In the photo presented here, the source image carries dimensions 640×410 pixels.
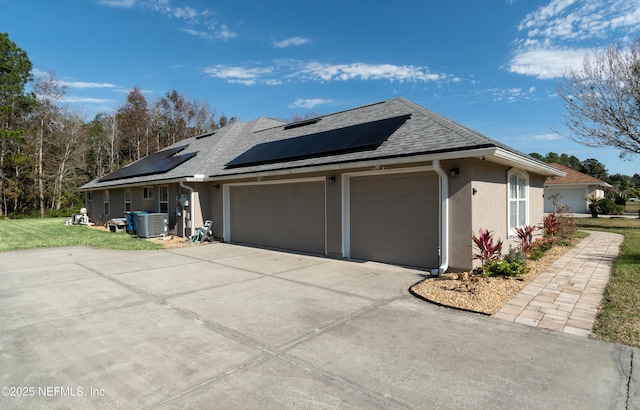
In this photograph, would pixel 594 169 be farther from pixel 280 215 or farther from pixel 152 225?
pixel 152 225

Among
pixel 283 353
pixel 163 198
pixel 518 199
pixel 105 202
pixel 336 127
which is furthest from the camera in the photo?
pixel 105 202

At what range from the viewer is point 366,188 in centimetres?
889

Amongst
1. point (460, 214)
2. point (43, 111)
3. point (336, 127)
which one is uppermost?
point (43, 111)

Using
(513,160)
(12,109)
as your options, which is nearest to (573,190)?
(513,160)

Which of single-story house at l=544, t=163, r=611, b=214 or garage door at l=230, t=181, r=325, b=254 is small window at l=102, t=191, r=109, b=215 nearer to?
garage door at l=230, t=181, r=325, b=254

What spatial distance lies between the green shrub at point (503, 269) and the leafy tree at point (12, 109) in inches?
1436

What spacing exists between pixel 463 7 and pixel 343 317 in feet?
36.1

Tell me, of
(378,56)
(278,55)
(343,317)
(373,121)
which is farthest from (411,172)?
(278,55)

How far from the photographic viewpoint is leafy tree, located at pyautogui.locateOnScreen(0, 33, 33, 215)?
28.9 meters

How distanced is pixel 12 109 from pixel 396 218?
36.0 meters

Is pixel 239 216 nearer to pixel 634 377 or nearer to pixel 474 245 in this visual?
pixel 474 245

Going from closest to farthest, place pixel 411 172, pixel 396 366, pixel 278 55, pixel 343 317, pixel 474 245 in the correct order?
pixel 396 366
pixel 343 317
pixel 474 245
pixel 411 172
pixel 278 55

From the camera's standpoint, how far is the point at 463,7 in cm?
1091

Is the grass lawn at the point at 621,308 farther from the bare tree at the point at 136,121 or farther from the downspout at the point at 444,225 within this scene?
the bare tree at the point at 136,121
